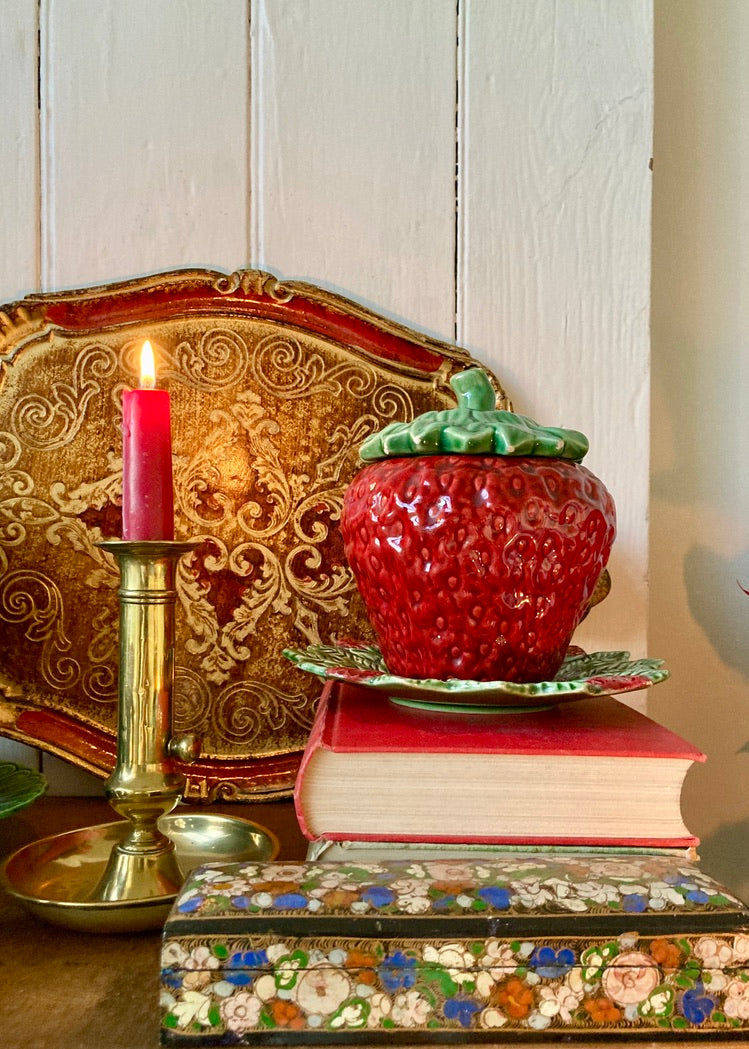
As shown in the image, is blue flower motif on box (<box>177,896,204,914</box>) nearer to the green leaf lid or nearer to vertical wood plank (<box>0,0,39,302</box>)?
the green leaf lid

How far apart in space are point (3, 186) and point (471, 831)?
0.59 metres

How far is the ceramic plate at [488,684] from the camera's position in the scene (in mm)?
395

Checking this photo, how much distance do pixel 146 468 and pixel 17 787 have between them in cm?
22

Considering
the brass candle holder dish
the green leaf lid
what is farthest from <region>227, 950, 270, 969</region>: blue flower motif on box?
the green leaf lid

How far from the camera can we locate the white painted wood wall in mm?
652

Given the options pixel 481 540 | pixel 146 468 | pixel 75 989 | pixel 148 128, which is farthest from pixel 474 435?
pixel 148 128

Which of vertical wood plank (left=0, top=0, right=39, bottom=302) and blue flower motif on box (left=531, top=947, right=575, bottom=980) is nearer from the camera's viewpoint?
blue flower motif on box (left=531, top=947, right=575, bottom=980)

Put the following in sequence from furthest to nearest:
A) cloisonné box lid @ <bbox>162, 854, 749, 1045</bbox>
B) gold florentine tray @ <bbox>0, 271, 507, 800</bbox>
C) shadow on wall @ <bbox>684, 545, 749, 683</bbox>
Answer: shadow on wall @ <bbox>684, 545, 749, 683</bbox> < gold florentine tray @ <bbox>0, 271, 507, 800</bbox> < cloisonné box lid @ <bbox>162, 854, 749, 1045</bbox>

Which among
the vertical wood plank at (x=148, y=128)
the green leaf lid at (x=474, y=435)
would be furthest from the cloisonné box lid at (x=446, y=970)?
the vertical wood plank at (x=148, y=128)

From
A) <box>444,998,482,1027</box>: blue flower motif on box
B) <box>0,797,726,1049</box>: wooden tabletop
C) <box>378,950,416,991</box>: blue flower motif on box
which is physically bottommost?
<box>0,797,726,1049</box>: wooden tabletop

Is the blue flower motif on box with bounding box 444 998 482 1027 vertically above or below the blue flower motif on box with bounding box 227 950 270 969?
below

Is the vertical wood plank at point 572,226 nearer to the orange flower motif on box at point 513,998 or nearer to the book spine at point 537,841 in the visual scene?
the book spine at point 537,841

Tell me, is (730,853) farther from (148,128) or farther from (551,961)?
(148,128)

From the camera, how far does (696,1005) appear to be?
11.2 inches
